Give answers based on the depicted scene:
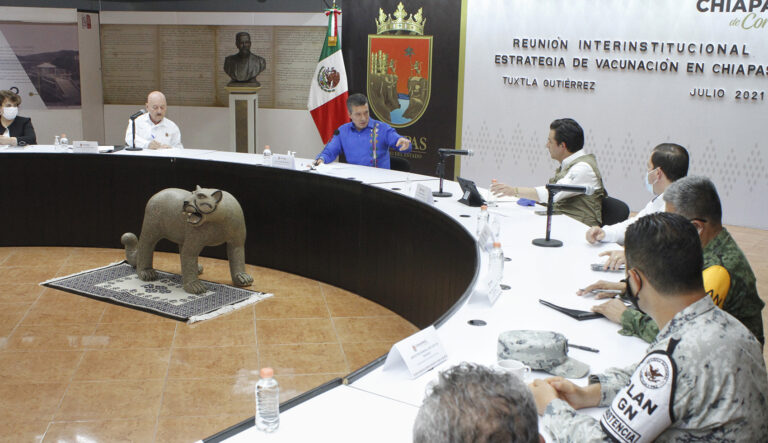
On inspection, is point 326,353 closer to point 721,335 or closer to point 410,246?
point 410,246

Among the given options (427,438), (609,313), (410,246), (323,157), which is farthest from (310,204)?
(427,438)

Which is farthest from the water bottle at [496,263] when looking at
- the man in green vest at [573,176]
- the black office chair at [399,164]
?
the black office chair at [399,164]

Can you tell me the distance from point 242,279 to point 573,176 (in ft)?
7.96

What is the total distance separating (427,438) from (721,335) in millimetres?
829

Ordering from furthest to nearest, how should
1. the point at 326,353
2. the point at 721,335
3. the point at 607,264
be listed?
the point at 326,353, the point at 607,264, the point at 721,335

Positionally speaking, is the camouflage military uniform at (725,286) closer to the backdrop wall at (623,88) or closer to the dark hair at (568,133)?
the dark hair at (568,133)

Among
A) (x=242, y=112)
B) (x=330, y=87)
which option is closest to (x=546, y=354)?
(x=330, y=87)

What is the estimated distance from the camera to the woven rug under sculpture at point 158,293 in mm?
4660

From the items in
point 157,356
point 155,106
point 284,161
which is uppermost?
point 155,106

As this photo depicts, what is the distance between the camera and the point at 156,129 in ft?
22.0

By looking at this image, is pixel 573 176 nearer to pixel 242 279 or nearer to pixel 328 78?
pixel 242 279

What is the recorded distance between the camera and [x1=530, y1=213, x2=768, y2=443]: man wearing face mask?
1.49 meters

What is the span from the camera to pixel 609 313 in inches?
96.2

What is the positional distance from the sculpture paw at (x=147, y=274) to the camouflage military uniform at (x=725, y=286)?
3806 millimetres
